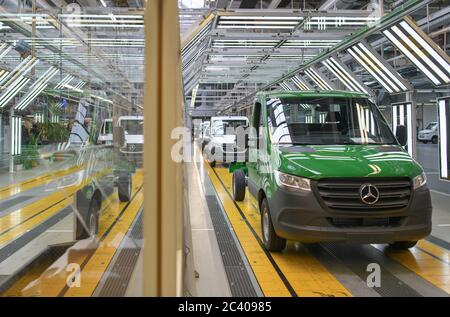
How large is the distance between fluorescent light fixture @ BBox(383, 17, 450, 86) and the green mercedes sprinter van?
3.29m

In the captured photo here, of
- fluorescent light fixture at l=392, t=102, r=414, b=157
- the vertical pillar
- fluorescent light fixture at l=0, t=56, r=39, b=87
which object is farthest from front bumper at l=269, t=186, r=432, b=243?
fluorescent light fixture at l=0, t=56, r=39, b=87

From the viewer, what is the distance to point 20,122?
14055 mm

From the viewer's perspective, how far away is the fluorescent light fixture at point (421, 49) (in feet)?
25.9

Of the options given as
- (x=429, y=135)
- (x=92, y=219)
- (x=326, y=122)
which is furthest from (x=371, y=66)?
(x=429, y=135)

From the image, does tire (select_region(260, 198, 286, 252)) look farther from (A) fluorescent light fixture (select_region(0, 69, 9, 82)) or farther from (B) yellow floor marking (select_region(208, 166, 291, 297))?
(A) fluorescent light fixture (select_region(0, 69, 9, 82))

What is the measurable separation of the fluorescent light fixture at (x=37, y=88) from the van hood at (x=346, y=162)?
5.04 meters

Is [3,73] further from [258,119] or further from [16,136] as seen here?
[258,119]

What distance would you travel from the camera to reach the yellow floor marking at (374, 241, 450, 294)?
4418 mm

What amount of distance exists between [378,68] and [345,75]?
73.3 inches

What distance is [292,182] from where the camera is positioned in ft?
15.3

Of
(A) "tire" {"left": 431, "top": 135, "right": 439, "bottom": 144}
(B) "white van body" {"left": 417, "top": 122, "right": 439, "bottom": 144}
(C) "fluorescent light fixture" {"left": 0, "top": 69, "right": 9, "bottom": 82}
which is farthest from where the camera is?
(B) "white van body" {"left": 417, "top": 122, "right": 439, "bottom": 144}

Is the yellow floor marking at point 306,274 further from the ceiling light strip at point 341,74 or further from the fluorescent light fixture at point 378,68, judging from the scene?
the ceiling light strip at point 341,74

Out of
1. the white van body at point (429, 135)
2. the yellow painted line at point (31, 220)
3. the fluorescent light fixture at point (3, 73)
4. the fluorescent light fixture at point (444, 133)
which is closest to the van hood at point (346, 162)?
the yellow painted line at point (31, 220)

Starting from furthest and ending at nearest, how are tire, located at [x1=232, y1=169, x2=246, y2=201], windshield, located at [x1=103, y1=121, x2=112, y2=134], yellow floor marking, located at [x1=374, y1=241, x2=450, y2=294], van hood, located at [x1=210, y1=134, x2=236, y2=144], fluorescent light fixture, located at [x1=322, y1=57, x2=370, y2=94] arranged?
van hood, located at [x1=210, y1=134, x2=236, y2=144]
fluorescent light fixture, located at [x1=322, y1=57, x2=370, y2=94]
tire, located at [x1=232, y1=169, x2=246, y2=201]
yellow floor marking, located at [x1=374, y1=241, x2=450, y2=294]
windshield, located at [x1=103, y1=121, x2=112, y2=134]
